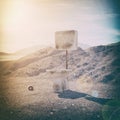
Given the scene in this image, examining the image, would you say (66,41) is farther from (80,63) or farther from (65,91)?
(65,91)

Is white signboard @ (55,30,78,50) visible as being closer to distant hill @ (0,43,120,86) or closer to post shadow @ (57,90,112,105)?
distant hill @ (0,43,120,86)

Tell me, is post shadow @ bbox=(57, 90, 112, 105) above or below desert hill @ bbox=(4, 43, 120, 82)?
below

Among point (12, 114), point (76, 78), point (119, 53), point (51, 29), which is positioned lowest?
point (12, 114)

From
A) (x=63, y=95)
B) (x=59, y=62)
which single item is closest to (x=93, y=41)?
(x=59, y=62)

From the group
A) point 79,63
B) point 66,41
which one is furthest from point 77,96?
point 66,41

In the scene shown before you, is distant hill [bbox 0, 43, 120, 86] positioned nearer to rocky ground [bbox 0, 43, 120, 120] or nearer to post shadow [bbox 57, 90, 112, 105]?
rocky ground [bbox 0, 43, 120, 120]

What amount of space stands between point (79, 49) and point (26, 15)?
0.63m

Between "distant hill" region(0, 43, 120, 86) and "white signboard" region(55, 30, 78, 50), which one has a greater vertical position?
"white signboard" region(55, 30, 78, 50)

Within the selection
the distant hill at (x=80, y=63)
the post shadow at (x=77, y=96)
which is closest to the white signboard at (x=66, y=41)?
the distant hill at (x=80, y=63)

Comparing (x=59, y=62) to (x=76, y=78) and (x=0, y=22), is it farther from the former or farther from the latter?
(x=0, y=22)

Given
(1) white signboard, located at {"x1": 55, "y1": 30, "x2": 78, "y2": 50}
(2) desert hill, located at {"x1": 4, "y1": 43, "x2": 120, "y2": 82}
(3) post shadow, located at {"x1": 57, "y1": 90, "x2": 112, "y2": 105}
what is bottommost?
(3) post shadow, located at {"x1": 57, "y1": 90, "x2": 112, "y2": 105}

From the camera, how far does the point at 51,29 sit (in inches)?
115

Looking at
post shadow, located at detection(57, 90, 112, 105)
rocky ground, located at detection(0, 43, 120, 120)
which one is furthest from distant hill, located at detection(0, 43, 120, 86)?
post shadow, located at detection(57, 90, 112, 105)

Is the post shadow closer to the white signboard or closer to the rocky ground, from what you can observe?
the rocky ground
